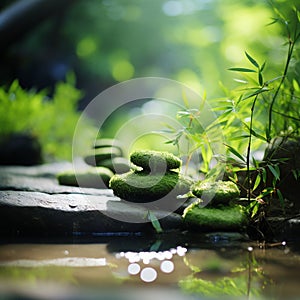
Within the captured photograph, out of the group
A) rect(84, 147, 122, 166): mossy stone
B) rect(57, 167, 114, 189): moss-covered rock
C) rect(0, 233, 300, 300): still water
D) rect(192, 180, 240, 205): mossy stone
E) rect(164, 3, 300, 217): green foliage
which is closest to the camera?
rect(0, 233, 300, 300): still water

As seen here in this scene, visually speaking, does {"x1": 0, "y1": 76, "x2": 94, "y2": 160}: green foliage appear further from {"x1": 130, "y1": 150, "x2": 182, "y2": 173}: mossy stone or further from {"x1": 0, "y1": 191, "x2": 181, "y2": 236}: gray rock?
{"x1": 130, "y1": 150, "x2": 182, "y2": 173}: mossy stone

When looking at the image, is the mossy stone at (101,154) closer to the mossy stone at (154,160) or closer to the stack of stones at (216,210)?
the mossy stone at (154,160)

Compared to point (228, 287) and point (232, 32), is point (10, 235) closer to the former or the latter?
point (228, 287)

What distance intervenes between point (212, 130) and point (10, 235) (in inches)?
54.8

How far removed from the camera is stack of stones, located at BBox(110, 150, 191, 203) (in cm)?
249

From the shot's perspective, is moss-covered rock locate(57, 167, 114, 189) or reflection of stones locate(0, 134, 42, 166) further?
reflection of stones locate(0, 134, 42, 166)

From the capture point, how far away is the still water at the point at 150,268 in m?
1.46

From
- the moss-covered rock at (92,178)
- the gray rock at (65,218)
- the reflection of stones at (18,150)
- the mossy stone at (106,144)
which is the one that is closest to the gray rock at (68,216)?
the gray rock at (65,218)

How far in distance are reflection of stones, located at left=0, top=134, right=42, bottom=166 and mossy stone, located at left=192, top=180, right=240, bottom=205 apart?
292 cm

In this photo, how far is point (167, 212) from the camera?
2.52m

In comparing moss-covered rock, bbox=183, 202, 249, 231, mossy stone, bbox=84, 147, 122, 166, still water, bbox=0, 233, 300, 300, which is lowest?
still water, bbox=0, 233, 300, 300

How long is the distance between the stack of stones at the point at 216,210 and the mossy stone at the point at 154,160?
20cm

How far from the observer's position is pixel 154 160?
2533mm

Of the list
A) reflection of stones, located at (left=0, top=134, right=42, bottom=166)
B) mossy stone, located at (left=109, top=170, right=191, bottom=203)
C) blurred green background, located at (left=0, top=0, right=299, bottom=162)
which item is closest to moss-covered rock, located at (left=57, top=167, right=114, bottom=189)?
mossy stone, located at (left=109, top=170, right=191, bottom=203)
